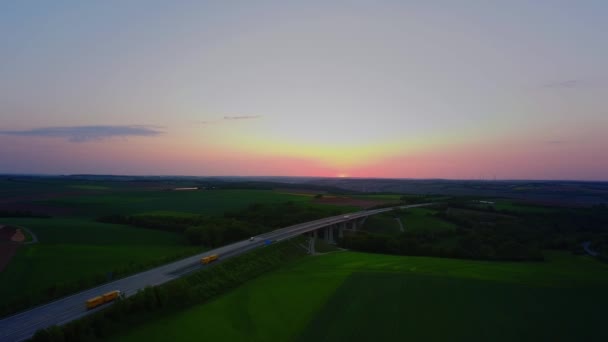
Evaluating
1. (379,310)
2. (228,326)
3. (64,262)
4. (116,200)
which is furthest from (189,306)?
(116,200)

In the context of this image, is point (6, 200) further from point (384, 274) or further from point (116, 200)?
point (384, 274)

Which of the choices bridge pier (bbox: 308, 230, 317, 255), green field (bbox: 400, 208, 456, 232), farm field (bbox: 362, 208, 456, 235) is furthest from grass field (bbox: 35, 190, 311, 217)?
green field (bbox: 400, 208, 456, 232)

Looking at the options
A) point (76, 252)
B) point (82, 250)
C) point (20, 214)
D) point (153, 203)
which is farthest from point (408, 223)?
point (20, 214)

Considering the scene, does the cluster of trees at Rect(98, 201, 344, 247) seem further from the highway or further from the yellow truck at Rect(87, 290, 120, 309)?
the yellow truck at Rect(87, 290, 120, 309)

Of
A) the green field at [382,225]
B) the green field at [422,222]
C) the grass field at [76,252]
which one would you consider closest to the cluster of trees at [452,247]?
the green field at [422,222]

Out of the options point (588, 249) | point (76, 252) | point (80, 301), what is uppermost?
point (76, 252)

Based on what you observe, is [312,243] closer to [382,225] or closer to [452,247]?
[452,247]
